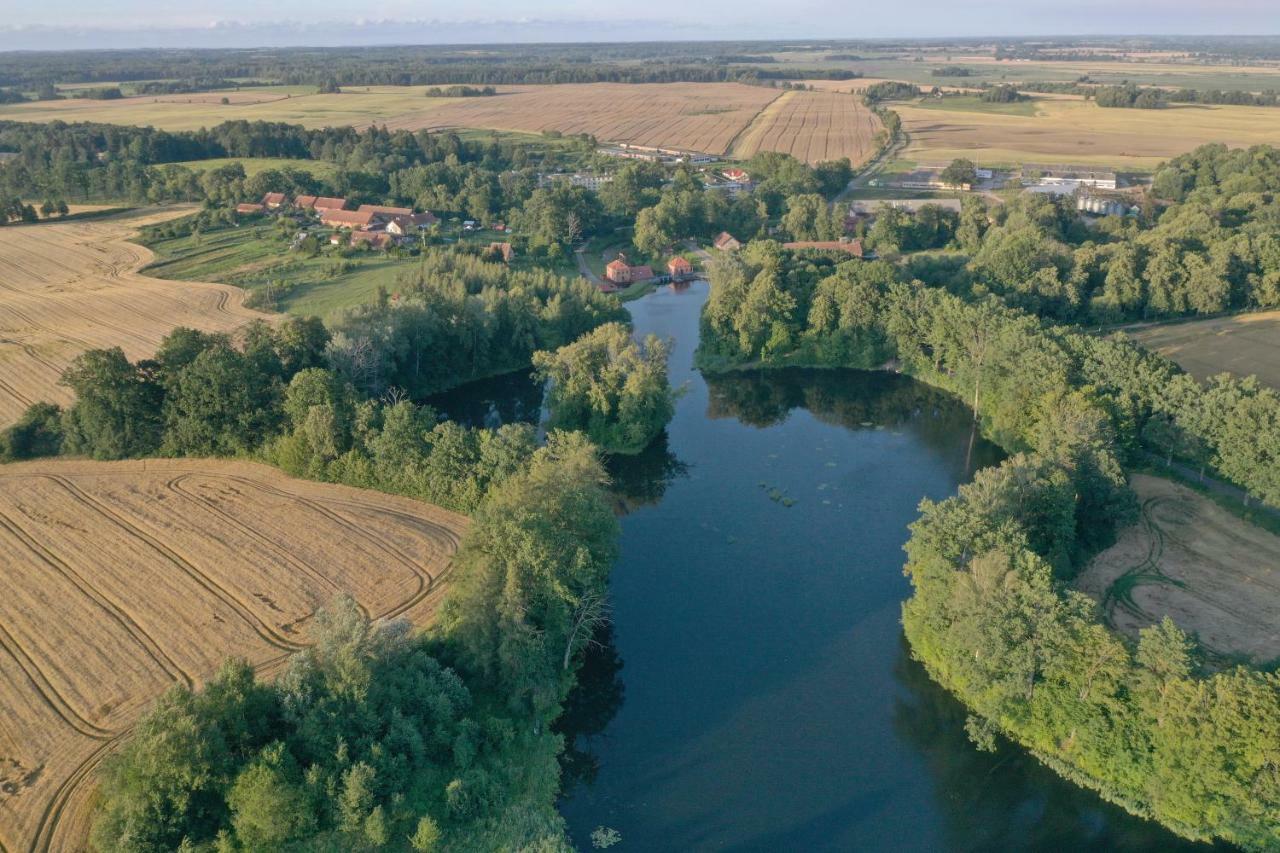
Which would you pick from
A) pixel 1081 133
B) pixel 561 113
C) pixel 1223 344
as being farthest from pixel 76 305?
pixel 1081 133

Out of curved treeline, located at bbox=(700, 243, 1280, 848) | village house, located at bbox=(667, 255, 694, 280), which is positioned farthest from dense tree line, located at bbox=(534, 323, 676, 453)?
village house, located at bbox=(667, 255, 694, 280)

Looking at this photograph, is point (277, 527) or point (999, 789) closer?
point (999, 789)

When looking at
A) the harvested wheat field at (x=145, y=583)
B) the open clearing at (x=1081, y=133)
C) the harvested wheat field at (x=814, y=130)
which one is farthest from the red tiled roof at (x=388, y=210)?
the open clearing at (x=1081, y=133)

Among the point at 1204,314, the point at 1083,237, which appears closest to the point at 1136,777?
the point at 1204,314

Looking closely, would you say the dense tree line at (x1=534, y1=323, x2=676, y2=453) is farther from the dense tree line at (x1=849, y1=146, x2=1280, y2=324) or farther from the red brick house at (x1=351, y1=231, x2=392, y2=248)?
the red brick house at (x1=351, y1=231, x2=392, y2=248)

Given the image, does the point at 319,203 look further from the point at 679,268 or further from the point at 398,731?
the point at 398,731

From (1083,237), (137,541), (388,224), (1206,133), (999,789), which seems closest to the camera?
(999,789)

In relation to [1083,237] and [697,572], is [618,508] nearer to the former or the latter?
[697,572]
